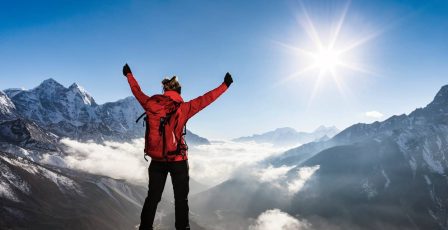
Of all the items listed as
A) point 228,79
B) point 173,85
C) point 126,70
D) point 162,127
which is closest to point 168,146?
point 162,127

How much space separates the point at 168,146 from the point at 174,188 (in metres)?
1.08

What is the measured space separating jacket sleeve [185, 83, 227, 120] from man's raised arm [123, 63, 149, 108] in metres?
1.11

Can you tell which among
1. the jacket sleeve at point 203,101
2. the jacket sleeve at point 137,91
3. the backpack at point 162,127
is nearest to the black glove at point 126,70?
the jacket sleeve at point 137,91

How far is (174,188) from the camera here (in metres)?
9.20

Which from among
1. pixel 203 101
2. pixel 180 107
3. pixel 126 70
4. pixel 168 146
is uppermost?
pixel 126 70

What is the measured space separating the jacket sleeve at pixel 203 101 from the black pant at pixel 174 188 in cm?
130

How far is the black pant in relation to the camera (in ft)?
30.0

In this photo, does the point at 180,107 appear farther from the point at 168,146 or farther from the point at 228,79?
the point at 228,79

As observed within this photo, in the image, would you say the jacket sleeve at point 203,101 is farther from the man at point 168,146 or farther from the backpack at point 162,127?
the backpack at point 162,127

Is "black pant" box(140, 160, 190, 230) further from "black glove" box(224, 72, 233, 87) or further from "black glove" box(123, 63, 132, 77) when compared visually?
"black glove" box(123, 63, 132, 77)

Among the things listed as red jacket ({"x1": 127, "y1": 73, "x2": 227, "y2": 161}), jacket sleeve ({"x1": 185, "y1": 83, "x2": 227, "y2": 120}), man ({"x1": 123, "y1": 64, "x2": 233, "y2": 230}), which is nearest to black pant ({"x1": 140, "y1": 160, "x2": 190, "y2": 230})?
man ({"x1": 123, "y1": 64, "x2": 233, "y2": 230})

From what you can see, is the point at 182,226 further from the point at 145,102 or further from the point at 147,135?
the point at 145,102

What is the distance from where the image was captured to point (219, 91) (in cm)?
975

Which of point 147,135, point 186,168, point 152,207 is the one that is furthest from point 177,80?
point 152,207
